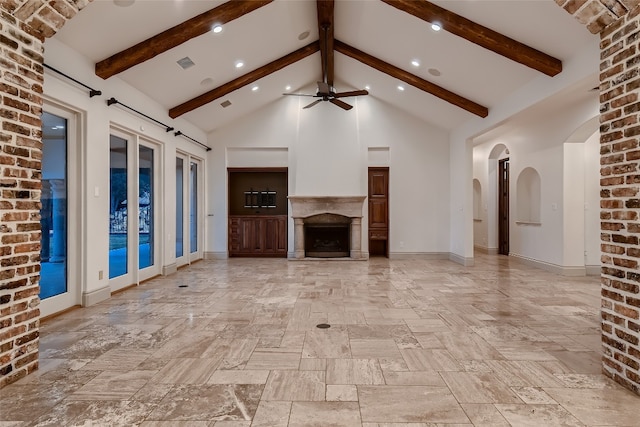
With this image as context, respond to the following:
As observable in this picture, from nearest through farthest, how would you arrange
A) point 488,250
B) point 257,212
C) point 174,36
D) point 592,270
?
1. point 174,36
2. point 592,270
3. point 257,212
4. point 488,250

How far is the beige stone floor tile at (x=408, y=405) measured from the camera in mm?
2029

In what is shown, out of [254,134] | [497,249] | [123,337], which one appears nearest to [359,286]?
[123,337]

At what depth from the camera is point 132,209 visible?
568cm

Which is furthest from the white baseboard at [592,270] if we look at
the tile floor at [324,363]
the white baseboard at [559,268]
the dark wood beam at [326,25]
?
the dark wood beam at [326,25]

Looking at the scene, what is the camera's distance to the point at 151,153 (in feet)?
20.9

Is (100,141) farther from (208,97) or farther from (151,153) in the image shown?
(208,97)

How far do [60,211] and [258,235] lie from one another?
17.2 feet

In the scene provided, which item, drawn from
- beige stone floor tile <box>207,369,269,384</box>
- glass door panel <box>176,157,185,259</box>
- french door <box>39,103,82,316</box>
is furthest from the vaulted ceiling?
beige stone floor tile <box>207,369,269,384</box>

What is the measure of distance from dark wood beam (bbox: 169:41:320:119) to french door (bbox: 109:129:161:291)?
96cm

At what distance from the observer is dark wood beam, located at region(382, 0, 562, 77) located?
4648 mm

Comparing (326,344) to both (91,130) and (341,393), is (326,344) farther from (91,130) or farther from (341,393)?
(91,130)

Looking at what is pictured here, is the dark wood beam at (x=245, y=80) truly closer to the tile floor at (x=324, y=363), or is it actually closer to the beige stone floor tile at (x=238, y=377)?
the tile floor at (x=324, y=363)

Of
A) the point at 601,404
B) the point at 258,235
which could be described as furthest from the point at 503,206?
the point at 601,404

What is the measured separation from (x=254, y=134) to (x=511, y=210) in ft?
21.0
